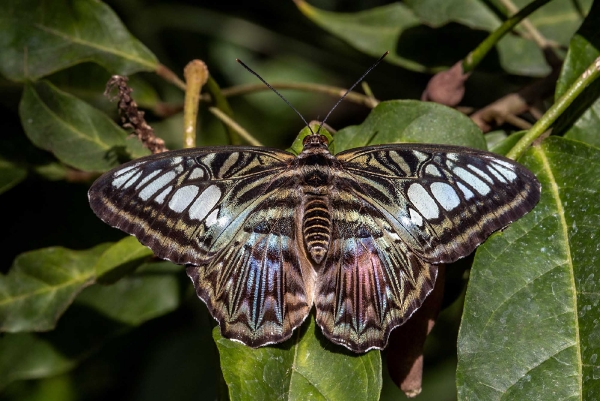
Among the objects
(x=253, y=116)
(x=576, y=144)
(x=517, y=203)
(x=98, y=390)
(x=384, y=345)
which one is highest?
(x=576, y=144)

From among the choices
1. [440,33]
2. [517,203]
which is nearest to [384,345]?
[517,203]

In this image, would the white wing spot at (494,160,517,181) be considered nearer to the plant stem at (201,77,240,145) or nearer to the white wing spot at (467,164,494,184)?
the white wing spot at (467,164,494,184)

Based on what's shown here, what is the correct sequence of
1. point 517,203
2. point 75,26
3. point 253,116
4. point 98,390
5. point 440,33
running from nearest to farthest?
point 517,203 < point 75,26 < point 440,33 < point 98,390 < point 253,116

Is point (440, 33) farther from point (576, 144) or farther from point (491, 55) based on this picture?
point (576, 144)

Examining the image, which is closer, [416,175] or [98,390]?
[416,175]

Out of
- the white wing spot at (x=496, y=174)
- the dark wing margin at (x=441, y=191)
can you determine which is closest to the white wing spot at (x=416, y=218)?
the dark wing margin at (x=441, y=191)

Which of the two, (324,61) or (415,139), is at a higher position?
(415,139)

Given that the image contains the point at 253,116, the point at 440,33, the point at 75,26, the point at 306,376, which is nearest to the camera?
the point at 306,376

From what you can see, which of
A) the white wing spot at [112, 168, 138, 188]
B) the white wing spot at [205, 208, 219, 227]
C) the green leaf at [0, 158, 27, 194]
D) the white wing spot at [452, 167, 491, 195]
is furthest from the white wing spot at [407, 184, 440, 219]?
the green leaf at [0, 158, 27, 194]
